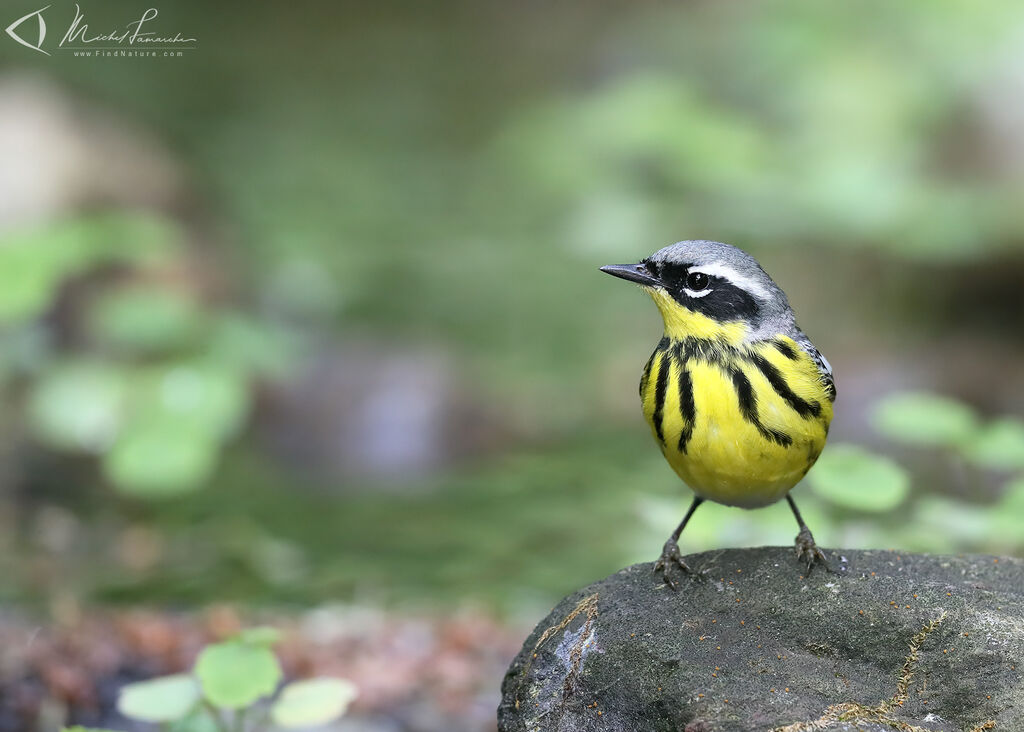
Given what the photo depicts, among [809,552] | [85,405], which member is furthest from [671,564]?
[85,405]

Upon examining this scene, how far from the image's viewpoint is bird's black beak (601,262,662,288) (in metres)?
3.64

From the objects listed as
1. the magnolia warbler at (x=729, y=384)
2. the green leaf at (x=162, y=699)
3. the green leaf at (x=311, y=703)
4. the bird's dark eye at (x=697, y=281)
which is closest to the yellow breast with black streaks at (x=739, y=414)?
the magnolia warbler at (x=729, y=384)

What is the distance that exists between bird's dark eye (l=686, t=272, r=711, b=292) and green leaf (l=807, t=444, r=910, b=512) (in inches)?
36.9

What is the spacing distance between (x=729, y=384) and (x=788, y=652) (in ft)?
2.70

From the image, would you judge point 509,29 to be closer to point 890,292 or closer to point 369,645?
point 890,292

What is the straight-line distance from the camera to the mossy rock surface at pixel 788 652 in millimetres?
2998

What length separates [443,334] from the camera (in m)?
10.1

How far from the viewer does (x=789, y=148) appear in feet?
33.3

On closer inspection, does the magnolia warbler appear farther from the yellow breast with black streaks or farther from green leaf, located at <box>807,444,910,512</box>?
green leaf, located at <box>807,444,910,512</box>

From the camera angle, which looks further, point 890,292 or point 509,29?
point 509,29

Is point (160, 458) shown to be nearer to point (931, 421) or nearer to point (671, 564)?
point (671, 564)

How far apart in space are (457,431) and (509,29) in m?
9.93

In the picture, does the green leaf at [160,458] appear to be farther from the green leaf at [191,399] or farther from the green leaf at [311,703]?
the green leaf at [311,703]

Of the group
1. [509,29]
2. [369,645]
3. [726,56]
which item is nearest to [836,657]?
[369,645]
